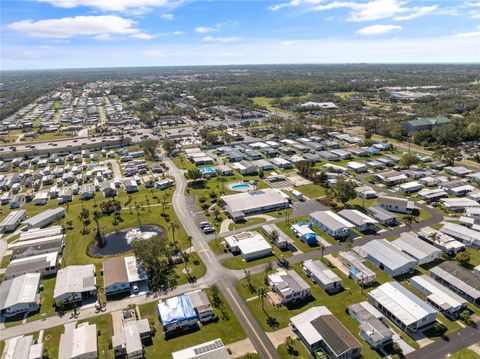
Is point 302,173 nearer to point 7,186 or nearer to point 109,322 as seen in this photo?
point 109,322

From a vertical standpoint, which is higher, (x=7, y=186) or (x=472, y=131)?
(x=472, y=131)

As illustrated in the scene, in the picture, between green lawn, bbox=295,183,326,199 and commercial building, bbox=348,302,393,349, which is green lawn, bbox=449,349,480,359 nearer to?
commercial building, bbox=348,302,393,349

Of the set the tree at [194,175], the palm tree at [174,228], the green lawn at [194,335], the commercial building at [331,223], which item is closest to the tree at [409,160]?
the commercial building at [331,223]

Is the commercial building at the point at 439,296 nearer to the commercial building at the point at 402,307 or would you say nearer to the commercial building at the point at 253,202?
the commercial building at the point at 402,307

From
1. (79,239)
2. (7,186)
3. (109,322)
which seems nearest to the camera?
(109,322)

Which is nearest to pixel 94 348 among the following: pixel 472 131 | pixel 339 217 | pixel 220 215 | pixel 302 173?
pixel 220 215

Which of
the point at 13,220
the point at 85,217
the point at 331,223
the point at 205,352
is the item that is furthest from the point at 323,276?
the point at 13,220

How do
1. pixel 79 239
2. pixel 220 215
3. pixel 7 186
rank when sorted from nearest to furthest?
pixel 79 239, pixel 220 215, pixel 7 186
